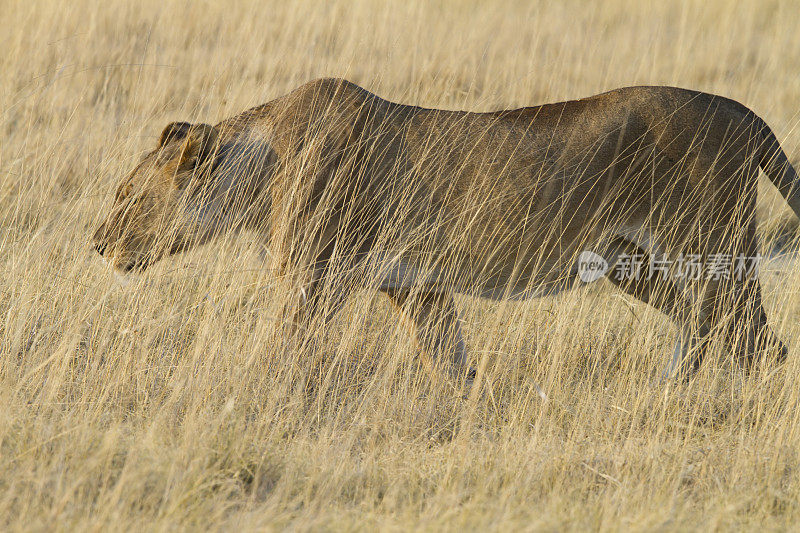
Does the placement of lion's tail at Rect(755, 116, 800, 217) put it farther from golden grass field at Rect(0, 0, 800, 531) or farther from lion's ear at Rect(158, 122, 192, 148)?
lion's ear at Rect(158, 122, 192, 148)

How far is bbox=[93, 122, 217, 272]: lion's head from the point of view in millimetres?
4242

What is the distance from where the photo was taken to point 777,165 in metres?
4.24

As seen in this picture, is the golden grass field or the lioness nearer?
the golden grass field

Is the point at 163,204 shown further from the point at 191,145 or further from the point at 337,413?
the point at 337,413

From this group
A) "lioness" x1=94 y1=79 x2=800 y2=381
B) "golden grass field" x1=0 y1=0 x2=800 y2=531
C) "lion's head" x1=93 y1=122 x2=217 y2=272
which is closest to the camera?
"golden grass field" x1=0 y1=0 x2=800 y2=531

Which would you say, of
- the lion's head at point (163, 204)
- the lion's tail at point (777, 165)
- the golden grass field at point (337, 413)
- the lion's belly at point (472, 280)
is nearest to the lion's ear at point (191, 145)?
the lion's head at point (163, 204)

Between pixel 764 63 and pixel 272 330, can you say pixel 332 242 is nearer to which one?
pixel 272 330

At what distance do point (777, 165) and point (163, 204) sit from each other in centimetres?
308

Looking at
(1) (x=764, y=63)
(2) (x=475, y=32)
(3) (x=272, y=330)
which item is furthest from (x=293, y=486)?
(1) (x=764, y=63)

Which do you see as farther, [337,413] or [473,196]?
[473,196]

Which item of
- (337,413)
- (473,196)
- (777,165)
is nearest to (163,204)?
(337,413)

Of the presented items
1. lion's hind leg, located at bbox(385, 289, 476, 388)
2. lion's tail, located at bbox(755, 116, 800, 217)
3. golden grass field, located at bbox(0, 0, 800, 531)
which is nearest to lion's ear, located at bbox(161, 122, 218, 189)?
golden grass field, located at bbox(0, 0, 800, 531)

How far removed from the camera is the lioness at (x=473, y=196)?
163 inches

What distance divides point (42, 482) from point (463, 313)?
2983 millimetres
